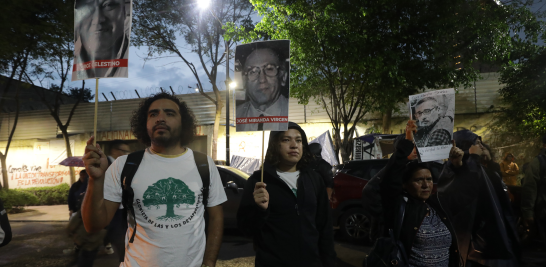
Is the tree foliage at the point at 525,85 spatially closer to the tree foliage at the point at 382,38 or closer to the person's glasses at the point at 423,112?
the tree foliage at the point at 382,38

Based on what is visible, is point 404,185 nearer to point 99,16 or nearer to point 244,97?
point 244,97

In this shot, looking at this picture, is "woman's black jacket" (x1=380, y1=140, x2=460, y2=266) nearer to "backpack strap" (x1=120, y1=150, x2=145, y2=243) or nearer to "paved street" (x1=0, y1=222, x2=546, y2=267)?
"backpack strap" (x1=120, y1=150, x2=145, y2=243)

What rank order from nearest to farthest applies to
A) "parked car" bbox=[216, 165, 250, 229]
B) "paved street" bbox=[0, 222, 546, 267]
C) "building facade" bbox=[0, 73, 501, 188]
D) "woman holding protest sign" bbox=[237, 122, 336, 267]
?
"woman holding protest sign" bbox=[237, 122, 336, 267], "paved street" bbox=[0, 222, 546, 267], "parked car" bbox=[216, 165, 250, 229], "building facade" bbox=[0, 73, 501, 188]

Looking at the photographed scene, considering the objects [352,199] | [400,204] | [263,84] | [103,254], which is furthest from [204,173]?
[352,199]

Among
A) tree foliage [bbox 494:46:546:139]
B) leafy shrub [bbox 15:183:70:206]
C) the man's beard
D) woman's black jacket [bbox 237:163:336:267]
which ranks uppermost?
tree foliage [bbox 494:46:546:139]

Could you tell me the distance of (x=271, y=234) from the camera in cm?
273

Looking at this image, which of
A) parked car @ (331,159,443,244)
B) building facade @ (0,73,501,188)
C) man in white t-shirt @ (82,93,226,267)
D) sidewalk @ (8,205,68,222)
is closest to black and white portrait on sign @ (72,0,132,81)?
man in white t-shirt @ (82,93,226,267)

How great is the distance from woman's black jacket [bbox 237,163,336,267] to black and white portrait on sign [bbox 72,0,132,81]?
1283 mm

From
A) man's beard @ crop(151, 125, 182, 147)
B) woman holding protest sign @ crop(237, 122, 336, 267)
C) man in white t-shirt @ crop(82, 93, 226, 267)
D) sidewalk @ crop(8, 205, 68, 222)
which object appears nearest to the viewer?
man in white t-shirt @ crop(82, 93, 226, 267)

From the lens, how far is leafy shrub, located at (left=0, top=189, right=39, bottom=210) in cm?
1375

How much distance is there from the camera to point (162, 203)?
2.25m

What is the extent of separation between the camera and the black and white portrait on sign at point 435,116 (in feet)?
10.1

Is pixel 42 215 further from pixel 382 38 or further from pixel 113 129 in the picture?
pixel 382 38

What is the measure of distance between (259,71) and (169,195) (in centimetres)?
127
